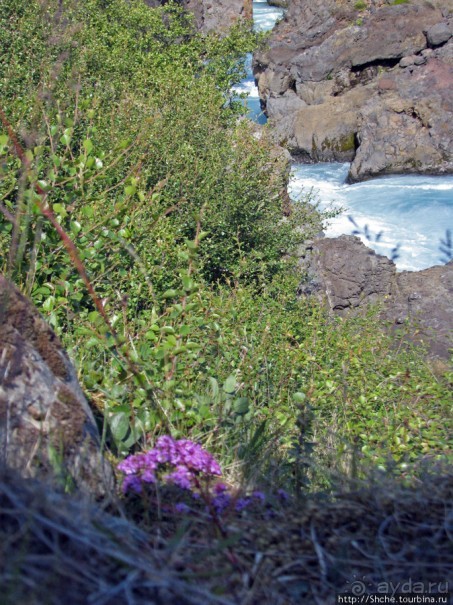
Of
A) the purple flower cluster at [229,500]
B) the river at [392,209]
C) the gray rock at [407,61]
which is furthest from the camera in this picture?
the gray rock at [407,61]

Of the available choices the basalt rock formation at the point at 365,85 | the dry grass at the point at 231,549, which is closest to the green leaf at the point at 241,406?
the dry grass at the point at 231,549

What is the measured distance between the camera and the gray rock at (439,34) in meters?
21.6

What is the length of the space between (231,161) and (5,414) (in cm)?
875

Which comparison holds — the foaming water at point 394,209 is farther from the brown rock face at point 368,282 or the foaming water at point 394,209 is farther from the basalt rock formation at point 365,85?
the brown rock face at point 368,282


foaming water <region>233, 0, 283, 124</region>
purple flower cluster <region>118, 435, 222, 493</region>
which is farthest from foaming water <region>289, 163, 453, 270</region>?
purple flower cluster <region>118, 435, 222, 493</region>

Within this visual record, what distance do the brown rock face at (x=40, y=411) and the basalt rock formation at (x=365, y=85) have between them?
15689 millimetres

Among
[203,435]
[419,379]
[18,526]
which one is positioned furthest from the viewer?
[419,379]

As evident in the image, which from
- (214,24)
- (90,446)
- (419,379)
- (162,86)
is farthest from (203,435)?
(214,24)

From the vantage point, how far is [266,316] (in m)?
7.13

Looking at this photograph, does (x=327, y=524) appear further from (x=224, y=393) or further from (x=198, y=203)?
(x=198, y=203)

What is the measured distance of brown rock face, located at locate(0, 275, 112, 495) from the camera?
2365 mm

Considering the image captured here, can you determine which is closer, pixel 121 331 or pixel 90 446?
pixel 90 446

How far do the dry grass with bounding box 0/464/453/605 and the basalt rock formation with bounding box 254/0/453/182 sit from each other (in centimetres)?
1604

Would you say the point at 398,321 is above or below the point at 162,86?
below
